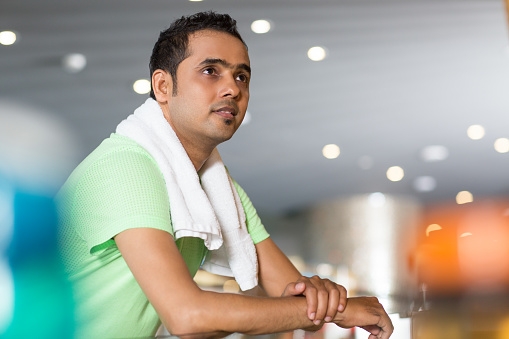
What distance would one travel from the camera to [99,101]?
10.5 ft

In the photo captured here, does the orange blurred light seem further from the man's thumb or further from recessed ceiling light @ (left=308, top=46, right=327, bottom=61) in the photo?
the man's thumb

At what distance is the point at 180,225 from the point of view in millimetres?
826

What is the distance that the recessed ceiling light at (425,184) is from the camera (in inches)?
154

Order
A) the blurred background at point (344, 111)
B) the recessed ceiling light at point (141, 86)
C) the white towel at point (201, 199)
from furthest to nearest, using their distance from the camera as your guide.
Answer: the recessed ceiling light at point (141, 86), the blurred background at point (344, 111), the white towel at point (201, 199)

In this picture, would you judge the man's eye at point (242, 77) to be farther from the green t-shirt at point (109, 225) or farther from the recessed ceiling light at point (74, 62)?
the recessed ceiling light at point (74, 62)

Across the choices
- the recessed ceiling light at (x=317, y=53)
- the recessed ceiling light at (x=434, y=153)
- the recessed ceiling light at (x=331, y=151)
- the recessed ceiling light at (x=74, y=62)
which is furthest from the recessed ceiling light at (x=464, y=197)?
the recessed ceiling light at (x=74, y=62)

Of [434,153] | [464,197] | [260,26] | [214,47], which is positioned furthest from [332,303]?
[464,197]

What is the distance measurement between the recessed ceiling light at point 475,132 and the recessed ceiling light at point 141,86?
1.97 m

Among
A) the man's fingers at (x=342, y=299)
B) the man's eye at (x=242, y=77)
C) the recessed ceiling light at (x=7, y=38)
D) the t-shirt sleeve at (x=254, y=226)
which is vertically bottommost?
the man's fingers at (x=342, y=299)

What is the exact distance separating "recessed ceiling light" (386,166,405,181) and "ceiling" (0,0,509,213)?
0.03m

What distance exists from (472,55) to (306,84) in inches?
Result: 37.1

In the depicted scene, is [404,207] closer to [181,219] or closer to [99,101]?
[99,101]

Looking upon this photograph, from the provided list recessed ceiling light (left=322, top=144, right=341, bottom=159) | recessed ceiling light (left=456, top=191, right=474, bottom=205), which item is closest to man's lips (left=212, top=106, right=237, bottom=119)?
recessed ceiling light (left=322, top=144, right=341, bottom=159)

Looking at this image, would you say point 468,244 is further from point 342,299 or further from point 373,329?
point 373,329
